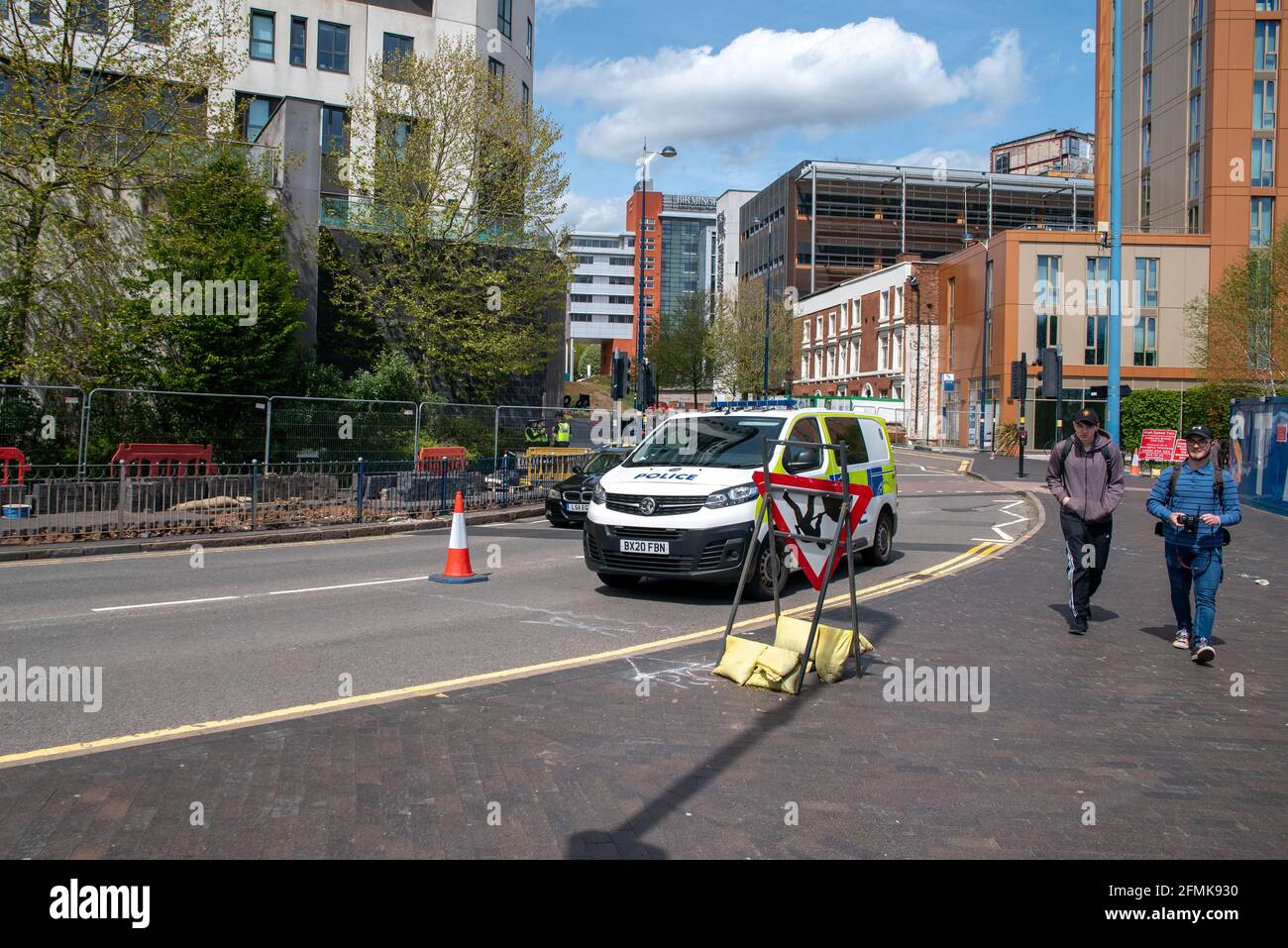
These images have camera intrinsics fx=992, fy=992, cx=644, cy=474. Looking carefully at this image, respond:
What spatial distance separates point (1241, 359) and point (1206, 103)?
1844 cm

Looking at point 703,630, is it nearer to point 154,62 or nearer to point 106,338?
point 106,338

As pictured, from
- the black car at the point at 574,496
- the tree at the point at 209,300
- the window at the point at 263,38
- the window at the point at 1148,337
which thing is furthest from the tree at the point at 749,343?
the black car at the point at 574,496

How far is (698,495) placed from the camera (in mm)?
9578

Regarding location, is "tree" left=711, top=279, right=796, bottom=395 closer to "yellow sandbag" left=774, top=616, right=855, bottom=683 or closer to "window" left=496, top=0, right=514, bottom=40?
"window" left=496, top=0, right=514, bottom=40

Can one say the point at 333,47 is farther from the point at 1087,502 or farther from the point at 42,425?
the point at 1087,502

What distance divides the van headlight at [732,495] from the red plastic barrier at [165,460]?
8746 millimetres

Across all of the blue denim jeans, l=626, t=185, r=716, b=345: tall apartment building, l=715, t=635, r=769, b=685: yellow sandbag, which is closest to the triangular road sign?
l=715, t=635, r=769, b=685: yellow sandbag

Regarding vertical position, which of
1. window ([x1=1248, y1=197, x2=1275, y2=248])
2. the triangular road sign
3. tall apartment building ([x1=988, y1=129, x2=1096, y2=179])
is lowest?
the triangular road sign

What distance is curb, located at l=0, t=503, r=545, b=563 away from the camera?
1291 cm

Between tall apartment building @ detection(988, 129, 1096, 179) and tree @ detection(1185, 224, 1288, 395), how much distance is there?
6328cm

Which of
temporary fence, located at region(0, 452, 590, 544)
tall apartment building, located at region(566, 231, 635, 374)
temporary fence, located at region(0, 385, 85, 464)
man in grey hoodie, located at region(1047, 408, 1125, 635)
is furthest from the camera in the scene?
tall apartment building, located at region(566, 231, 635, 374)

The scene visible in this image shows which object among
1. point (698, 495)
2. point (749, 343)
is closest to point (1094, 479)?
point (698, 495)

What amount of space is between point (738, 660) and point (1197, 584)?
370 centimetres

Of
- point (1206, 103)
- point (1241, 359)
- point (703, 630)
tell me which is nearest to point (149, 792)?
point (703, 630)
